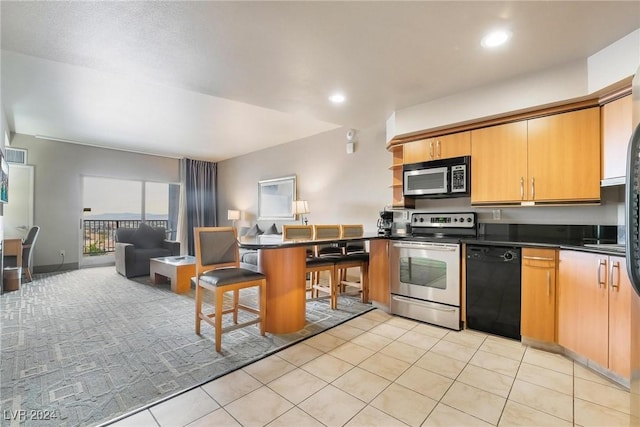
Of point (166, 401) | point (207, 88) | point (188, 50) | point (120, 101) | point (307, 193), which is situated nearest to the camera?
point (166, 401)

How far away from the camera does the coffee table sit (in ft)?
12.9

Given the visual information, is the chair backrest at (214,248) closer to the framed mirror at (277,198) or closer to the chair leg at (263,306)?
the chair leg at (263,306)

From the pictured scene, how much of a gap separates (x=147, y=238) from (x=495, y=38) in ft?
19.7

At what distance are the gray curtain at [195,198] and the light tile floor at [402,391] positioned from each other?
577 centimetres

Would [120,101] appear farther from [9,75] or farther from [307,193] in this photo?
[307,193]

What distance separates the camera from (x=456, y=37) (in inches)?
77.8

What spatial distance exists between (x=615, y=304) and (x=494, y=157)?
151cm

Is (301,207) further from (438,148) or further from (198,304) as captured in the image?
(198,304)

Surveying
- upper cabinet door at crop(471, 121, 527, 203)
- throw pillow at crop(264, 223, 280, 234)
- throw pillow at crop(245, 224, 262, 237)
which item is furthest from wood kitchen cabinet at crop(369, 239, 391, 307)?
throw pillow at crop(245, 224, 262, 237)

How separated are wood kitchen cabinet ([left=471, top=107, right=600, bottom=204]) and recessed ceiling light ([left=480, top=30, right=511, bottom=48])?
0.95 metres

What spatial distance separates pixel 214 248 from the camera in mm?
2596

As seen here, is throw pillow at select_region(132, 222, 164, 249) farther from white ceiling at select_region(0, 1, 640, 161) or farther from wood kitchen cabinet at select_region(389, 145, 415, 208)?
wood kitchen cabinet at select_region(389, 145, 415, 208)

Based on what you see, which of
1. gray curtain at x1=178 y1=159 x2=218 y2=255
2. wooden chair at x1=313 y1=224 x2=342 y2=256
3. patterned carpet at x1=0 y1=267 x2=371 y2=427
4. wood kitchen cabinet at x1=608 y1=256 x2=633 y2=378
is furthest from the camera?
gray curtain at x1=178 y1=159 x2=218 y2=255

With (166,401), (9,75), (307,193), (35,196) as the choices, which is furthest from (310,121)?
(35,196)
